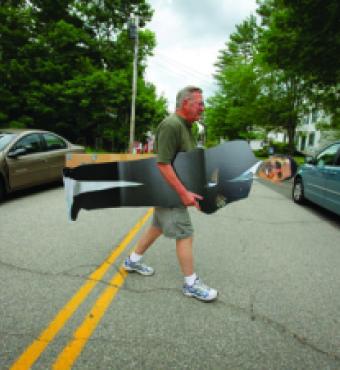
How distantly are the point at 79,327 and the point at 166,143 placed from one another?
163 cm

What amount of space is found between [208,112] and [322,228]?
3696 cm

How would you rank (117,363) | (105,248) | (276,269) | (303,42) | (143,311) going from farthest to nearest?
(303,42) → (105,248) → (276,269) → (143,311) → (117,363)

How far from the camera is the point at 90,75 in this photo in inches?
693

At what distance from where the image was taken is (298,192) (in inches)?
308

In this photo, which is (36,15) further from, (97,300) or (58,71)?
(97,300)

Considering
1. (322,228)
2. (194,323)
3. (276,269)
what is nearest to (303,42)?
(322,228)

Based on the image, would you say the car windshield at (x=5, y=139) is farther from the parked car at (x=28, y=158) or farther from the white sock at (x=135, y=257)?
the white sock at (x=135, y=257)

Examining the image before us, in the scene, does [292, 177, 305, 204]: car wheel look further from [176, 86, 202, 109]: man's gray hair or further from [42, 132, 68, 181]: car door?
[42, 132, 68, 181]: car door

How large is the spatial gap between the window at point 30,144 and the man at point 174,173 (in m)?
5.42

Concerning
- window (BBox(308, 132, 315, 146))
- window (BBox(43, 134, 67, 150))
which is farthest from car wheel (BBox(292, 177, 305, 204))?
window (BBox(308, 132, 315, 146))

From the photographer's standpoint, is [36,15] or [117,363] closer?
[117,363]

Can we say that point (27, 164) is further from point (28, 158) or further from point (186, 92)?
point (186, 92)

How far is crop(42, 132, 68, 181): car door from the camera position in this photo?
783 centimetres

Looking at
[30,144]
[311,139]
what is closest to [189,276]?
[30,144]
